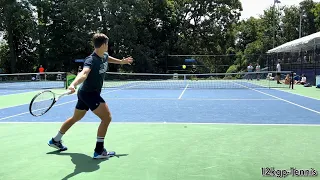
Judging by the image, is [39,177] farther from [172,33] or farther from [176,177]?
[172,33]

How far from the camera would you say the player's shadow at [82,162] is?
457 centimetres

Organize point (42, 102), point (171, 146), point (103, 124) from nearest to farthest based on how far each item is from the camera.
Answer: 1. point (103, 124)
2. point (42, 102)
3. point (171, 146)

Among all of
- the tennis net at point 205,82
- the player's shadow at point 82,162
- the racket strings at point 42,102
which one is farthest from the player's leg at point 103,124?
the tennis net at point 205,82

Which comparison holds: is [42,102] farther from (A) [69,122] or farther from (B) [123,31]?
(B) [123,31]

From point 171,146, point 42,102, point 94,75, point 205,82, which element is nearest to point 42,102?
point 42,102

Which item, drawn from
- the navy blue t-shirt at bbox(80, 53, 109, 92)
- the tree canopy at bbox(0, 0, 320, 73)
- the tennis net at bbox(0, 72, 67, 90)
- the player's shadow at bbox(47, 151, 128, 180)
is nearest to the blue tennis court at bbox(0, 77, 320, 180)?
the player's shadow at bbox(47, 151, 128, 180)

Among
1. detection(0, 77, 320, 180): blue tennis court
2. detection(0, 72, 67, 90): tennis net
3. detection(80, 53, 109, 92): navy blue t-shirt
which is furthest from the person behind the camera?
detection(0, 72, 67, 90): tennis net

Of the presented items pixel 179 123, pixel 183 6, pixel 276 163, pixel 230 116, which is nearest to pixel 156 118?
pixel 179 123

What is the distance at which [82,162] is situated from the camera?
4957mm

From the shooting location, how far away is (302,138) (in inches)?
254

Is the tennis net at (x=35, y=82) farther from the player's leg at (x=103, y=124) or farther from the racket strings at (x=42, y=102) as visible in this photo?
the player's leg at (x=103, y=124)

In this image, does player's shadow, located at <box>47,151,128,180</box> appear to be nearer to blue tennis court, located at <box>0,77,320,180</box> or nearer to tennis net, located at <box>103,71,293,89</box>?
blue tennis court, located at <box>0,77,320,180</box>

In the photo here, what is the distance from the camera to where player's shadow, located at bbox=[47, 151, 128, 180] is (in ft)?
15.0

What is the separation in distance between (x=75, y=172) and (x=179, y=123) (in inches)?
160
